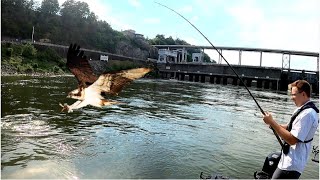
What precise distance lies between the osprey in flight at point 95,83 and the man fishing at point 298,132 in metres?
1.84

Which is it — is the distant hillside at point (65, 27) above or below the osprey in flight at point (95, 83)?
above

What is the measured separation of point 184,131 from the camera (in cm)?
1633

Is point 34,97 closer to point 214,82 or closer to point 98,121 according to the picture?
point 98,121

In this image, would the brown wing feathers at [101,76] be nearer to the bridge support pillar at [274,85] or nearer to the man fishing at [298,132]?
the man fishing at [298,132]

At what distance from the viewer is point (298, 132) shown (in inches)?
176

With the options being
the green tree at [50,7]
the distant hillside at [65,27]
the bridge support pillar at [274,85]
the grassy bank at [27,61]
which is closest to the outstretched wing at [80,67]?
the grassy bank at [27,61]

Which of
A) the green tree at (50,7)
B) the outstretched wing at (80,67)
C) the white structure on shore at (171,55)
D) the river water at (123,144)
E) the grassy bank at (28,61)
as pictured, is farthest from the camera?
the white structure on shore at (171,55)

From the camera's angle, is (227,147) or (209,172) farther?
(227,147)

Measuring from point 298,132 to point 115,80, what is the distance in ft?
7.97

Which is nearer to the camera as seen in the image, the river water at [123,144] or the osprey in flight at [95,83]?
the osprey in flight at [95,83]

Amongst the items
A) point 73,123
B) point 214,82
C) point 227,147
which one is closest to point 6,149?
point 73,123

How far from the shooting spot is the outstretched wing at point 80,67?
433 centimetres

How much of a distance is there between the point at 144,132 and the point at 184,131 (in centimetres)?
205

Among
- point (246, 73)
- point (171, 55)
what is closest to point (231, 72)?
point (246, 73)
